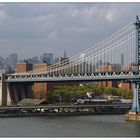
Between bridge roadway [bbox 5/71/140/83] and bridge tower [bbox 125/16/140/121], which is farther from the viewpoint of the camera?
bridge roadway [bbox 5/71/140/83]

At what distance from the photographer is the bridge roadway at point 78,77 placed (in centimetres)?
3234

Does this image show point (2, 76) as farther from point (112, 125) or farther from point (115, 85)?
point (115, 85)

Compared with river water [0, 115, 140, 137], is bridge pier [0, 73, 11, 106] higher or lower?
higher

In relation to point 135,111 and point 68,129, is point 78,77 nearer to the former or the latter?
point 135,111

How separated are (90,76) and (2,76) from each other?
861 centimetres

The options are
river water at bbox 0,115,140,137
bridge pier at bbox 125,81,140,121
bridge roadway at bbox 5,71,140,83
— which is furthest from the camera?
bridge roadway at bbox 5,71,140,83

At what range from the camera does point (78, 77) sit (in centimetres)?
3656

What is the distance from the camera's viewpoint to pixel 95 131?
23.5 m

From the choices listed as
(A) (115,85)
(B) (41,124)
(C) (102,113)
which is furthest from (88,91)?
(B) (41,124)

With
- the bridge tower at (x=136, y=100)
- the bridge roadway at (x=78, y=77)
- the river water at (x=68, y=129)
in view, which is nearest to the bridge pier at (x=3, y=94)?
the bridge roadway at (x=78, y=77)

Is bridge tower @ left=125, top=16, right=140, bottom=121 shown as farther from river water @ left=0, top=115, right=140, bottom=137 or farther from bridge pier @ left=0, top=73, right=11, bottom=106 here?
bridge pier @ left=0, top=73, right=11, bottom=106

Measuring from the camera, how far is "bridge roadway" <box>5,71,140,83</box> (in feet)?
106

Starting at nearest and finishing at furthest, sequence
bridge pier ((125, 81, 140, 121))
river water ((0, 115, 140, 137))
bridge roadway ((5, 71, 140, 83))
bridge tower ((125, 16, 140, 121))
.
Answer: river water ((0, 115, 140, 137)) < bridge pier ((125, 81, 140, 121)) < bridge tower ((125, 16, 140, 121)) < bridge roadway ((5, 71, 140, 83))

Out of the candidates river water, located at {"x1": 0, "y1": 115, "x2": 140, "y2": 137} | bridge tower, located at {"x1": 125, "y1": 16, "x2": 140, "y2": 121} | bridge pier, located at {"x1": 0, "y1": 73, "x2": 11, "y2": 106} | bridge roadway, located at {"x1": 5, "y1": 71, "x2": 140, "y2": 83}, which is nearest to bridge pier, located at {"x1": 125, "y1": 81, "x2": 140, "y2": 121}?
bridge tower, located at {"x1": 125, "y1": 16, "x2": 140, "y2": 121}
